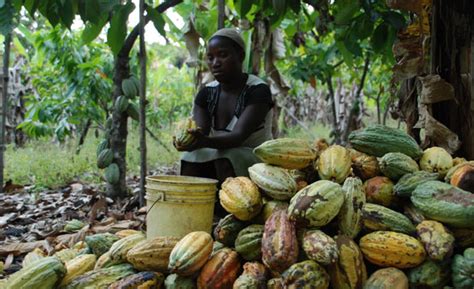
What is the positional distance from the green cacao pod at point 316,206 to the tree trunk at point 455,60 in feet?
3.70

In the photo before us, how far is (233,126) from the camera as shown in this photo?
3.03 m

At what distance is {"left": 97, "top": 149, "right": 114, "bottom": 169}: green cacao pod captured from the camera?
3850 mm

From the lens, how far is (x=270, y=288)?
63.8 inches

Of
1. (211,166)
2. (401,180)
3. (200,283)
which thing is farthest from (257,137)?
(200,283)

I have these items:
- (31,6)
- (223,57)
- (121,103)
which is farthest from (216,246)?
(121,103)

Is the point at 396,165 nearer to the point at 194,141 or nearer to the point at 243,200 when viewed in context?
the point at 243,200

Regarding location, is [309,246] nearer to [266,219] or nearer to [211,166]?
[266,219]

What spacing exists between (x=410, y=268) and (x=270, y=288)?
19.5 inches

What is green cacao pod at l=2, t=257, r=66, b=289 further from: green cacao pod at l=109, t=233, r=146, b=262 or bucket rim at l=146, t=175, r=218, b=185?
bucket rim at l=146, t=175, r=218, b=185

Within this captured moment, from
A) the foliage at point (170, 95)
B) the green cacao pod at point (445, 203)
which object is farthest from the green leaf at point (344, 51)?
the foliage at point (170, 95)

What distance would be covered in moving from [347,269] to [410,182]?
50 cm

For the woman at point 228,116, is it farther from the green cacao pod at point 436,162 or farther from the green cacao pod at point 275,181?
the green cacao pod at point 436,162

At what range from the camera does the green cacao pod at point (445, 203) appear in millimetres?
1619

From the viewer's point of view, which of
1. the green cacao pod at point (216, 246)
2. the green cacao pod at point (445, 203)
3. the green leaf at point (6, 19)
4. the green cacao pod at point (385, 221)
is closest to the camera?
the green cacao pod at point (445, 203)
